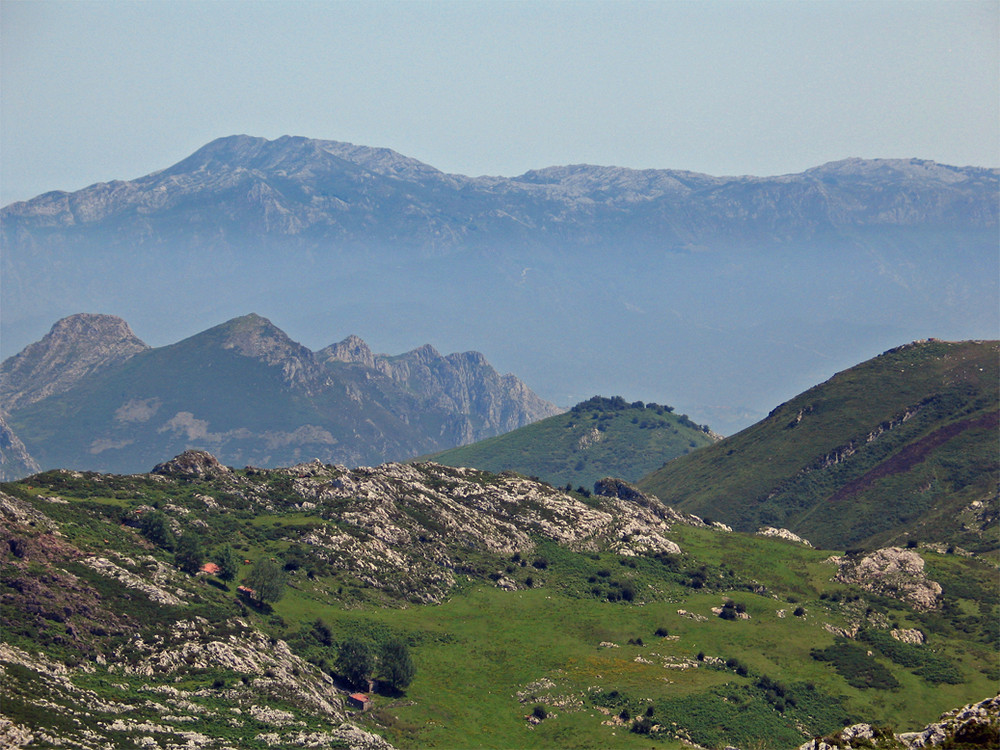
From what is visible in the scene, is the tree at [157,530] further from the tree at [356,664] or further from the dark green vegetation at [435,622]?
the tree at [356,664]

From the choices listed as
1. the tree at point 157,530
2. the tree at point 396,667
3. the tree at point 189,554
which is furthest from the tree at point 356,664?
the tree at point 157,530

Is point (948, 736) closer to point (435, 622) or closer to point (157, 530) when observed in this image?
point (435, 622)

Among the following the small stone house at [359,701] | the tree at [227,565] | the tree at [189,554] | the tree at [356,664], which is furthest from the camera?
the tree at [227,565]

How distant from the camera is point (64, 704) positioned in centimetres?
9750

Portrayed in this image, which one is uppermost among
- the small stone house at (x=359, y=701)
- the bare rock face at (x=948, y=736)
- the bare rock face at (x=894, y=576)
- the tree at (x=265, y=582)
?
the bare rock face at (x=948, y=736)

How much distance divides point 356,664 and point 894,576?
9725cm

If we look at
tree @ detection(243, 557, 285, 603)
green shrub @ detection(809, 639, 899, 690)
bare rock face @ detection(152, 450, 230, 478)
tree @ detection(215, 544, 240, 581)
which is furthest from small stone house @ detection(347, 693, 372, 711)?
bare rock face @ detection(152, 450, 230, 478)

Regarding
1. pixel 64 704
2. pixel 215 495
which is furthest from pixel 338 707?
pixel 215 495

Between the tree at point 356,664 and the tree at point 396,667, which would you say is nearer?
the tree at point 356,664

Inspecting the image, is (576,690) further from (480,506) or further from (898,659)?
(480,506)

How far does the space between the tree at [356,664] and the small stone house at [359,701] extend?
252 cm

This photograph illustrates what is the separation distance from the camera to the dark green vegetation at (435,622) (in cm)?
11262

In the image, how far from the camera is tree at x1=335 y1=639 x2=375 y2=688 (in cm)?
12619

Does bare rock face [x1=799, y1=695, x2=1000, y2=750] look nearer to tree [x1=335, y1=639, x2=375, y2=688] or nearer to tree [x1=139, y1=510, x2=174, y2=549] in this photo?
tree [x1=335, y1=639, x2=375, y2=688]
